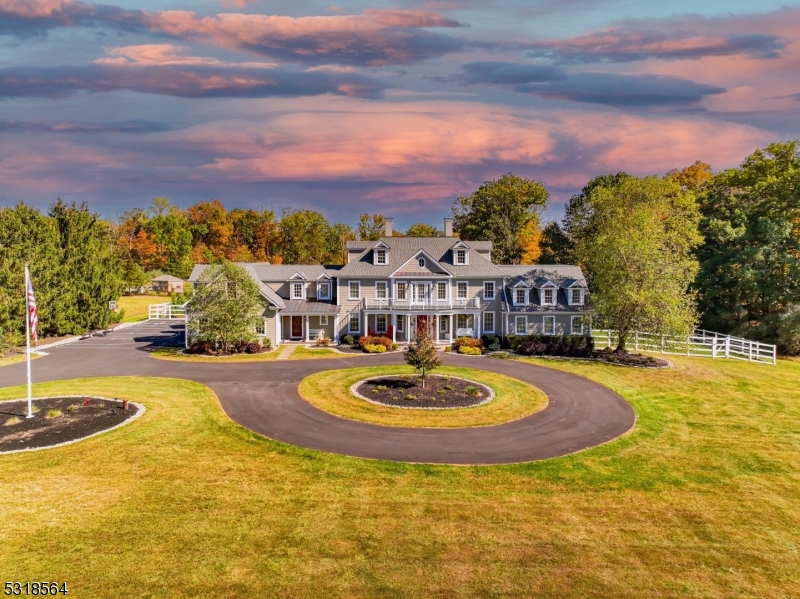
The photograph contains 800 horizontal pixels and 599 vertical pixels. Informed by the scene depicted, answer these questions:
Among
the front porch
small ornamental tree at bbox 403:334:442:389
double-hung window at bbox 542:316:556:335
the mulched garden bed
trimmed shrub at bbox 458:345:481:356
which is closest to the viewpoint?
the mulched garden bed

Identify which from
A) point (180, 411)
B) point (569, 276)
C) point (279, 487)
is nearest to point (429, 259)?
point (569, 276)

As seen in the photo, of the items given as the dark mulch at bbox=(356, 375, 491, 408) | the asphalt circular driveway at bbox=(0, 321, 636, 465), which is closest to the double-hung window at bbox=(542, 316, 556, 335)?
the asphalt circular driveway at bbox=(0, 321, 636, 465)

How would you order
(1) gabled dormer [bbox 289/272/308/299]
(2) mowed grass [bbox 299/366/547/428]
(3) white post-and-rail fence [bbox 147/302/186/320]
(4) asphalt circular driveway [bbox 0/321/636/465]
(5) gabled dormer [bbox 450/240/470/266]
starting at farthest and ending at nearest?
(3) white post-and-rail fence [bbox 147/302/186/320] → (1) gabled dormer [bbox 289/272/308/299] → (5) gabled dormer [bbox 450/240/470/266] → (2) mowed grass [bbox 299/366/547/428] → (4) asphalt circular driveway [bbox 0/321/636/465]

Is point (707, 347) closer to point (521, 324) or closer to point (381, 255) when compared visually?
point (521, 324)

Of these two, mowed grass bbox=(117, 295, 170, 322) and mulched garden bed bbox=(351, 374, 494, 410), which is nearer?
mulched garden bed bbox=(351, 374, 494, 410)

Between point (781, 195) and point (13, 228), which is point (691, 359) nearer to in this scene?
point (781, 195)

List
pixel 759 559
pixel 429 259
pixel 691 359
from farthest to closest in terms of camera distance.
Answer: pixel 429 259 → pixel 691 359 → pixel 759 559

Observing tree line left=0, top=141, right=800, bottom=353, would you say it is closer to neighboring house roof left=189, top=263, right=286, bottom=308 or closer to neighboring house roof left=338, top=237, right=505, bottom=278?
neighboring house roof left=189, top=263, right=286, bottom=308

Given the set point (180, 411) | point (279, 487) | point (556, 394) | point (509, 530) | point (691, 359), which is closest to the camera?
point (509, 530)

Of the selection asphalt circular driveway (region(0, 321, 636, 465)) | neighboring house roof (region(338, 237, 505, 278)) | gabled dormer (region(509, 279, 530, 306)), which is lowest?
asphalt circular driveway (region(0, 321, 636, 465))
